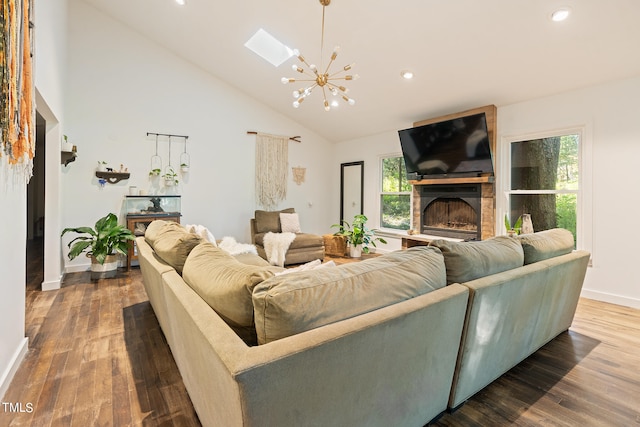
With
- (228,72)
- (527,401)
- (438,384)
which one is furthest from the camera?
Result: (228,72)

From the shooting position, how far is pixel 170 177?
16.6 feet

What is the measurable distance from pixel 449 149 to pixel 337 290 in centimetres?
405

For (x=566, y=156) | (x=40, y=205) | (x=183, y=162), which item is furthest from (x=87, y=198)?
(x=566, y=156)

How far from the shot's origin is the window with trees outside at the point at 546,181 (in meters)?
3.65

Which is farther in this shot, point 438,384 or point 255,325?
point 438,384

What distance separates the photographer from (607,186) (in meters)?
3.32

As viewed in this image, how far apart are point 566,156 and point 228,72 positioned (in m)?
5.14

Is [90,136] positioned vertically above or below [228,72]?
below

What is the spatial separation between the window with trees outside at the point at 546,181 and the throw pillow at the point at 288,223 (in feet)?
11.3

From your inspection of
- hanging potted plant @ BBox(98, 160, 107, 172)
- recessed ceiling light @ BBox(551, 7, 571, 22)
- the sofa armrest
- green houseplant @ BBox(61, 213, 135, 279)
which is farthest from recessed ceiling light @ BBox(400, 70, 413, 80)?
hanging potted plant @ BBox(98, 160, 107, 172)

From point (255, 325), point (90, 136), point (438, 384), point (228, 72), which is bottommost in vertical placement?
point (438, 384)

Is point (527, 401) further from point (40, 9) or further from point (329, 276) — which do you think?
point (40, 9)

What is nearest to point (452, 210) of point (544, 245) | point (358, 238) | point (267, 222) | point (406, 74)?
point (358, 238)

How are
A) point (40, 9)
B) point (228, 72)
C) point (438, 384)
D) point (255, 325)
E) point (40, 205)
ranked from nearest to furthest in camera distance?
point (255, 325) < point (438, 384) < point (40, 9) < point (228, 72) < point (40, 205)
